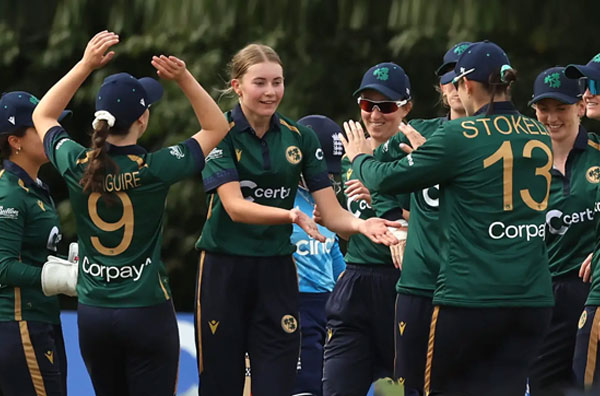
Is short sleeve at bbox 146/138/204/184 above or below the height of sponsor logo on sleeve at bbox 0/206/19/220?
above

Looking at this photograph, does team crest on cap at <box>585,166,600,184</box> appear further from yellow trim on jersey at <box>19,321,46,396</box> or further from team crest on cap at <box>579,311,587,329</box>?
yellow trim on jersey at <box>19,321,46,396</box>

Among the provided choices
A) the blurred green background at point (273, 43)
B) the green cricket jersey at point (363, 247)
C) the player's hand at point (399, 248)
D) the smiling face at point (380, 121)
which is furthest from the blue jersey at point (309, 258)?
the blurred green background at point (273, 43)

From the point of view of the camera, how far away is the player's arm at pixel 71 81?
17.5ft

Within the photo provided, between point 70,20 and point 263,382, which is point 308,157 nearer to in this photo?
point 263,382

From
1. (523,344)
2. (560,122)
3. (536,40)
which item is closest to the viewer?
(523,344)

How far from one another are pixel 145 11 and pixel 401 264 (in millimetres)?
6568

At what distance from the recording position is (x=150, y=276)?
538cm

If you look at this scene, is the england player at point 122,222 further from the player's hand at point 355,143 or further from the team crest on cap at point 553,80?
the team crest on cap at point 553,80

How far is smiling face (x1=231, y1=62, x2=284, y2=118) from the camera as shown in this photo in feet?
19.4

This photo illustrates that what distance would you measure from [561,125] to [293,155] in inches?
61.8

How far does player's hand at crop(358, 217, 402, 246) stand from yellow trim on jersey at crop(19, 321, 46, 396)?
5.28 feet

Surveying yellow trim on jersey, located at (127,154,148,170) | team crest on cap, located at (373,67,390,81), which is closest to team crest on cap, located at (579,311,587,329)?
team crest on cap, located at (373,67,390,81)

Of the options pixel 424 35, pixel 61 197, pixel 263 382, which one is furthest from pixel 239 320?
pixel 61 197

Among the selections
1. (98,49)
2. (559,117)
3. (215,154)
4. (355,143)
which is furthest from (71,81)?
(559,117)
